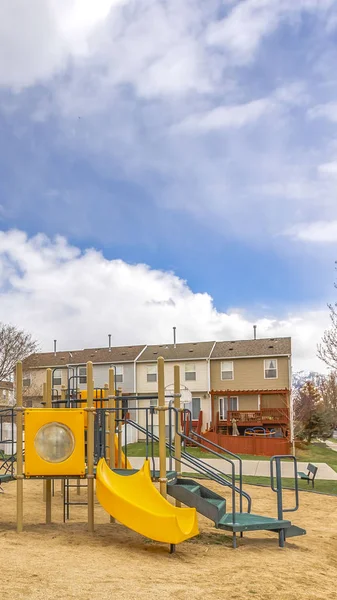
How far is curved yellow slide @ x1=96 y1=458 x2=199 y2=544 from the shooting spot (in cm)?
805

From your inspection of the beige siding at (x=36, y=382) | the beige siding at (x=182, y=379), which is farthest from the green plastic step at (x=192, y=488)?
the beige siding at (x=36, y=382)

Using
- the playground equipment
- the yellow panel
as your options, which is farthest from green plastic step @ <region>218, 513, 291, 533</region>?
the yellow panel

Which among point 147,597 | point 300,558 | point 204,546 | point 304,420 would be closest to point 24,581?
point 147,597

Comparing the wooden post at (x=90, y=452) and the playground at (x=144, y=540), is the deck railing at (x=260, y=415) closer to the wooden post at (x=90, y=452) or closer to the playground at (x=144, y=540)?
the playground at (x=144, y=540)

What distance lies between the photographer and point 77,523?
34.9ft

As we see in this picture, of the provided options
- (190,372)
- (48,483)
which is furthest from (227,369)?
(48,483)

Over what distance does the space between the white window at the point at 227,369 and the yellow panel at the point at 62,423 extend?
30185mm

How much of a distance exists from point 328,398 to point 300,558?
40180 millimetres

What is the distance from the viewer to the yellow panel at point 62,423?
9.48 meters

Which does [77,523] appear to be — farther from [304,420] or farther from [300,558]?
[304,420]

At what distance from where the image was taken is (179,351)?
4197cm

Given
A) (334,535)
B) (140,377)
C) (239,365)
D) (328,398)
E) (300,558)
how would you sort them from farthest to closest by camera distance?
(328,398)
(140,377)
(239,365)
(334,535)
(300,558)

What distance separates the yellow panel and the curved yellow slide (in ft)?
1.71

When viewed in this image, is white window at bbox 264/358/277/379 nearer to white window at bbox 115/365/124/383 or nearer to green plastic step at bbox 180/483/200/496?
white window at bbox 115/365/124/383
